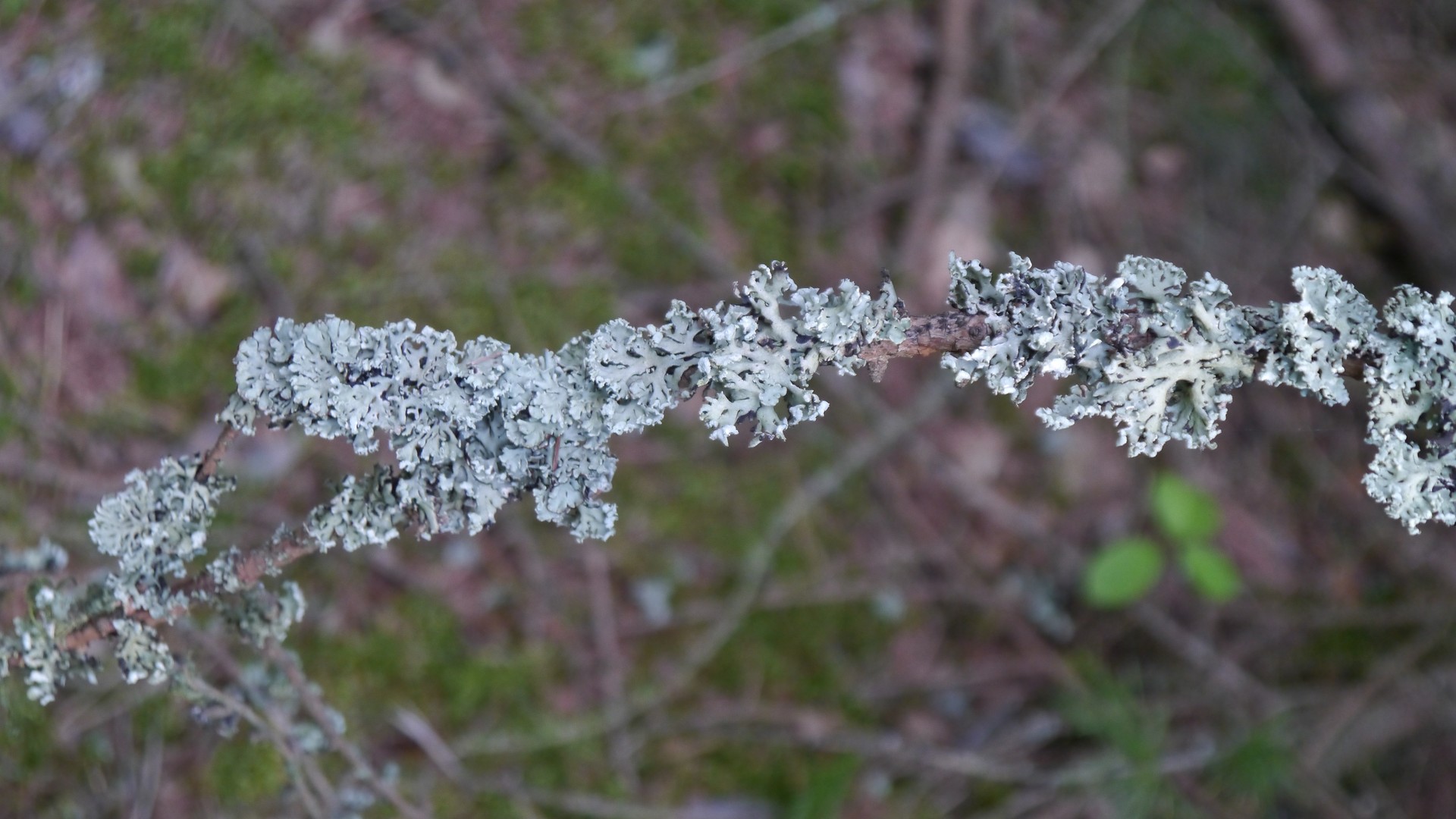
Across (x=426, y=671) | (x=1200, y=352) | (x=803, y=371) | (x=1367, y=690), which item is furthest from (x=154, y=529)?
(x=1367, y=690)

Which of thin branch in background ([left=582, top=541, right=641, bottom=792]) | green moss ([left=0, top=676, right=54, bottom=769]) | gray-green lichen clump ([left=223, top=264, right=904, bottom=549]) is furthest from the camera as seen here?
thin branch in background ([left=582, top=541, right=641, bottom=792])

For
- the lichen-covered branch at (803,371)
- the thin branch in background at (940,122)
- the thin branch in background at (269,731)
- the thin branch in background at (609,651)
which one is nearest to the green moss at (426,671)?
the thin branch in background at (609,651)

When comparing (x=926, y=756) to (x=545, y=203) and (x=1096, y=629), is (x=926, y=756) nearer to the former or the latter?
(x=1096, y=629)

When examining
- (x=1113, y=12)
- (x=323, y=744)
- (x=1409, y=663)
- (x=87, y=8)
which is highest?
(x=1113, y=12)

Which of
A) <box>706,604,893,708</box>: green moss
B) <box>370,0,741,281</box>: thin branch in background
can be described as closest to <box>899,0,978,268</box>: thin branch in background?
<box>370,0,741,281</box>: thin branch in background

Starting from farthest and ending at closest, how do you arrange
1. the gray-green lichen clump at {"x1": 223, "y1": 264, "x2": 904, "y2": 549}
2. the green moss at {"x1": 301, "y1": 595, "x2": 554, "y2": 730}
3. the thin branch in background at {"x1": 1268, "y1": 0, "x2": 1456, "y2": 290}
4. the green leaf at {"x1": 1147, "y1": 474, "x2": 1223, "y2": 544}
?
the thin branch in background at {"x1": 1268, "y1": 0, "x2": 1456, "y2": 290}, the green leaf at {"x1": 1147, "y1": 474, "x2": 1223, "y2": 544}, the green moss at {"x1": 301, "y1": 595, "x2": 554, "y2": 730}, the gray-green lichen clump at {"x1": 223, "y1": 264, "x2": 904, "y2": 549}

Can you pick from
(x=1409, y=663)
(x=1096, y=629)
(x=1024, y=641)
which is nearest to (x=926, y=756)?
(x=1024, y=641)

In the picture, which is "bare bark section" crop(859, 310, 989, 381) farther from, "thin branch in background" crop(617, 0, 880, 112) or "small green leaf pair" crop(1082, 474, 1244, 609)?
"thin branch in background" crop(617, 0, 880, 112)
